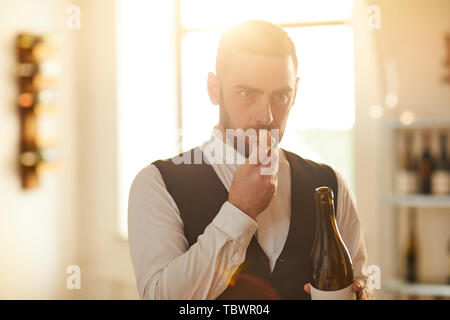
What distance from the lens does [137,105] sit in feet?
3.41

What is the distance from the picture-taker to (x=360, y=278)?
0.97 metres

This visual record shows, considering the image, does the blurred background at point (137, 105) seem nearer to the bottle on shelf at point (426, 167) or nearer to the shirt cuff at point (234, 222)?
the shirt cuff at point (234, 222)

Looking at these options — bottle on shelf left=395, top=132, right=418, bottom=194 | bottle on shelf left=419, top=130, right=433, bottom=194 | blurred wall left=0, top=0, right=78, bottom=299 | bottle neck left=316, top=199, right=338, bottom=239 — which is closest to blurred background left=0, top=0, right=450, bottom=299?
→ blurred wall left=0, top=0, right=78, bottom=299

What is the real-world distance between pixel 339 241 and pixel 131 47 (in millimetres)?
635

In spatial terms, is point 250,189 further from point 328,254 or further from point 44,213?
point 44,213

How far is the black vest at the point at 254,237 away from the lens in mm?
891

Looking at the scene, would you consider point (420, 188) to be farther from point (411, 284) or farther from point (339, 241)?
point (339, 241)

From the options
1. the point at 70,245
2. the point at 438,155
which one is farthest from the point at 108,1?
the point at 438,155

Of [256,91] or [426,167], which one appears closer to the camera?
[256,91]

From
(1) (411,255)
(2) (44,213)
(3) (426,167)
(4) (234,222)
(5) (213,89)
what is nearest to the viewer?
(4) (234,222)

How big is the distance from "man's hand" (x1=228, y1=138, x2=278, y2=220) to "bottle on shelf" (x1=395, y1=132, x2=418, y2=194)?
0.60 meters

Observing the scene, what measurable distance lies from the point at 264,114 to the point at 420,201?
2.14ft

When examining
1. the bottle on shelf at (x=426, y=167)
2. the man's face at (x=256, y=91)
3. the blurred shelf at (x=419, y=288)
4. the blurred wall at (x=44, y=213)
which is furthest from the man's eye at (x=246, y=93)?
the bottle on shelf at (x=426, y=167)

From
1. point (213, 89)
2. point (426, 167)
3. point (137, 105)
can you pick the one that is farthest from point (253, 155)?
point (426, 167)
